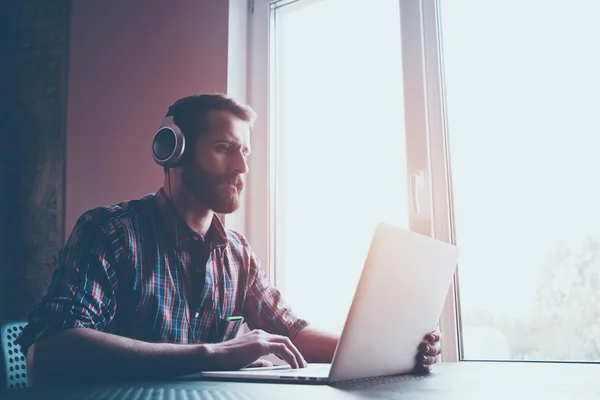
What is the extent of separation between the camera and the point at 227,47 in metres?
2.28

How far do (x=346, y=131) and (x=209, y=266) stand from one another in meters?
Answer: 0.86

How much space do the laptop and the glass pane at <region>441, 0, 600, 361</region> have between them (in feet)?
2.33

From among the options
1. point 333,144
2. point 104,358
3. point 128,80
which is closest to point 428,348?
point 104,358

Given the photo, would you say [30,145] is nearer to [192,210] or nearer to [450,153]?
[192,210]

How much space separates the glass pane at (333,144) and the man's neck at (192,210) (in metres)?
0.59

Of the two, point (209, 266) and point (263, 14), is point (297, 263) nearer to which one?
point (209, 266)

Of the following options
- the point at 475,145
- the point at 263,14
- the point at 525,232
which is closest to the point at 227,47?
the point at 263,14

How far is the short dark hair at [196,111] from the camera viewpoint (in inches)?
66.9

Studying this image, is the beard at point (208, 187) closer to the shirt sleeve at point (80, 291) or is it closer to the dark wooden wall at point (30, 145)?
the shirt sleeve at point (80, 291)

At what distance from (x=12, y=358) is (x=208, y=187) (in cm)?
68

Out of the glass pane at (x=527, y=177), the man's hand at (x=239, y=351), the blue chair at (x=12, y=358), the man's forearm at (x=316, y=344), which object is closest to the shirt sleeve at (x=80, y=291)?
the blue chair at (x=12, y=358)

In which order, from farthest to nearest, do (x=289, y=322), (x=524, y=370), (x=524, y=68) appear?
(x=524, y=68) → (x=289, y=322) → (x=524, y=370)

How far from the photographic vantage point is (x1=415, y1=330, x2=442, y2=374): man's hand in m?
1.10

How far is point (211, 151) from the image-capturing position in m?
1.71
